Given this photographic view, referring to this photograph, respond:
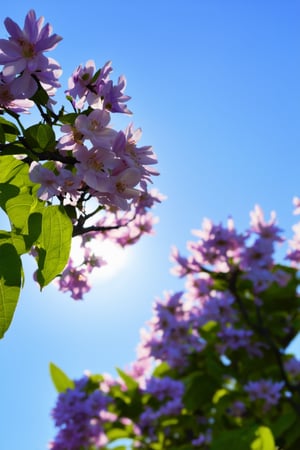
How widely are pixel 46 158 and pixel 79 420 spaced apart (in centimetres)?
363

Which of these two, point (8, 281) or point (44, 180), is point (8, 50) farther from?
point (8, 281)

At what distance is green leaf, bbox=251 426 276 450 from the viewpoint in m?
3.47

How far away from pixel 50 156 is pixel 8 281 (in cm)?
34

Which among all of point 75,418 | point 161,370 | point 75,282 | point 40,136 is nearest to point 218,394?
point 161,370

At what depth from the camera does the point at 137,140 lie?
4.25 ft

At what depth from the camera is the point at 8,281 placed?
1.20 metres

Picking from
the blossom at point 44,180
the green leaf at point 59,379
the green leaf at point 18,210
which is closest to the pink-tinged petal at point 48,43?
the blossom at point 44,180

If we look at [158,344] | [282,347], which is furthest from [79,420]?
[282,347]

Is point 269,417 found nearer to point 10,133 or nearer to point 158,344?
point 158,344

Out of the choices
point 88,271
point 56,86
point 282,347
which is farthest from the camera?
point 282,347

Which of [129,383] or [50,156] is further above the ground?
[129,383]

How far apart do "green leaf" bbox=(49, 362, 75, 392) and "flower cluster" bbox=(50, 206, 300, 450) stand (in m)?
0.73

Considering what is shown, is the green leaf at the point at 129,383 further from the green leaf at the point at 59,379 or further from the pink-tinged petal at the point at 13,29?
the pink-tinged petal at the point at 13,29

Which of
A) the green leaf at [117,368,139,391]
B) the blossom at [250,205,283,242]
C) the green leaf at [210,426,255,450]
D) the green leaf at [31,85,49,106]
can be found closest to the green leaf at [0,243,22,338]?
the green leaf at [31,85,49,106]
